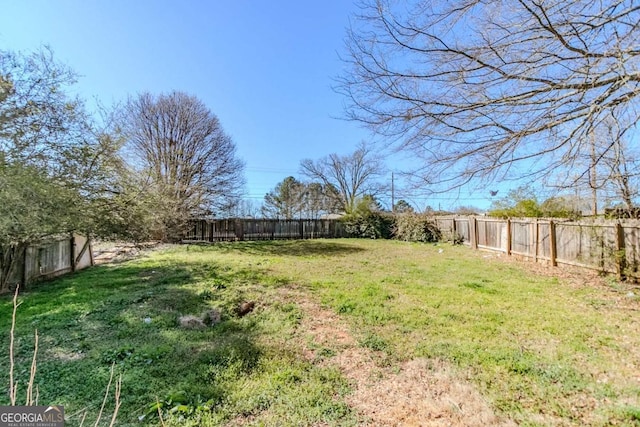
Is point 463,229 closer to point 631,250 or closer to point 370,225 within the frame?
point 370,225

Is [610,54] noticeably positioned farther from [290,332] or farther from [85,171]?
[85,171]

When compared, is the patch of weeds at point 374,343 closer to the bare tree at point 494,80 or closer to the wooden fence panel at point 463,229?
the bare tree at point 494,80

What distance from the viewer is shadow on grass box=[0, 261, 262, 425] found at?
2277 mm

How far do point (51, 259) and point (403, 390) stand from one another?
786 cm

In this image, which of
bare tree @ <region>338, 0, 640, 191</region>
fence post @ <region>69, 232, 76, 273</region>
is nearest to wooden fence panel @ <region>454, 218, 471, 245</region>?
bare tree @ <region>338, 0, 640, 191</region>

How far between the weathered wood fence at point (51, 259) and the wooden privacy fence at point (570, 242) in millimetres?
11265

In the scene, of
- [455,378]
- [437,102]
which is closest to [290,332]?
[455,378]

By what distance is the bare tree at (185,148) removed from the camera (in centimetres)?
1356

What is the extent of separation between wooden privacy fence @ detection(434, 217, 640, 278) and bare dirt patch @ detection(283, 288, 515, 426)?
542 cm

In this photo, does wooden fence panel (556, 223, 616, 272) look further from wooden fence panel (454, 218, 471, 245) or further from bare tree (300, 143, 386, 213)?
bare tree (300, 143, 386, 213)

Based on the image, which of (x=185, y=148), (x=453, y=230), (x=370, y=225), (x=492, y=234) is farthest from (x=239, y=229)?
(x=492, y=234)

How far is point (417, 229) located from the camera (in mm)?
14438

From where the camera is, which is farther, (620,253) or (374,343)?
(620,253)

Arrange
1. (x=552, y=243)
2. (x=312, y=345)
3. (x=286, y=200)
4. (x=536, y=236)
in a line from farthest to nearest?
(x=286, y=200)
(x=536, y=236)
(x=552, y=243)
(x=312, y=345)
